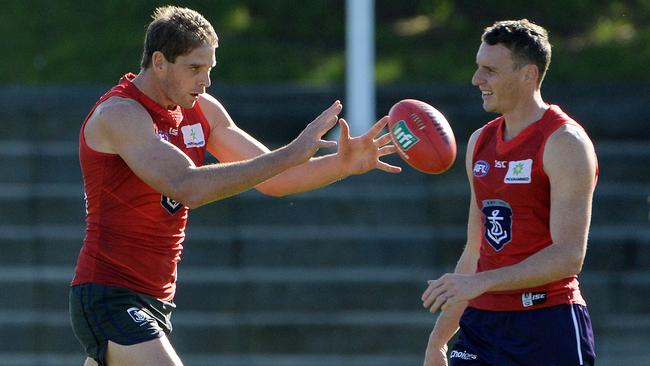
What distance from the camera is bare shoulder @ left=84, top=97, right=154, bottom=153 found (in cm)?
464

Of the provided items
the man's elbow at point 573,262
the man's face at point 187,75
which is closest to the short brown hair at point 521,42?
the man's elbow at point 573,262

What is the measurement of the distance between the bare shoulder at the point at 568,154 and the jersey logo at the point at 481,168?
28 centimetres

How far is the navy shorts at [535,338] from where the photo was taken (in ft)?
15.0

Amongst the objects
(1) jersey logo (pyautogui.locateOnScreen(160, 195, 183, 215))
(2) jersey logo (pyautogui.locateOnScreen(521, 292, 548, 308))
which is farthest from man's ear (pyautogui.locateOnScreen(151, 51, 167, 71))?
(2) jersey logo (pyautogui.locateOnScreen(521, 292, 548, 308))

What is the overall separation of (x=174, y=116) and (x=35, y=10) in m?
5.89

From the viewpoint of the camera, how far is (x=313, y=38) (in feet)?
33.4

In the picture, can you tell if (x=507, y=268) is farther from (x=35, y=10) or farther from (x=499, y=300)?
(x=35, y=10)

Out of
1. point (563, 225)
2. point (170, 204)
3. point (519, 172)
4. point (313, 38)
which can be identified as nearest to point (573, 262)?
point (563, 225)

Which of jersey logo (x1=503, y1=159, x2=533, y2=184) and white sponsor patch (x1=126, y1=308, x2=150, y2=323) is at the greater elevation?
jersey logo (x1=503, y1=159, x2=533, y2=184)

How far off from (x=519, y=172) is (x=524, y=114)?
24cm

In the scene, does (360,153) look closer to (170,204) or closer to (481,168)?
(481,168)

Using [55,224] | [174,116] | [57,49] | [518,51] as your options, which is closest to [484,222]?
[518,51]

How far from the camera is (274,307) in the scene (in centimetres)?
898

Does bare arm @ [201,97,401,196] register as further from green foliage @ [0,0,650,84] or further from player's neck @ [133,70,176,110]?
green foliage @ [0,0,650,84]
